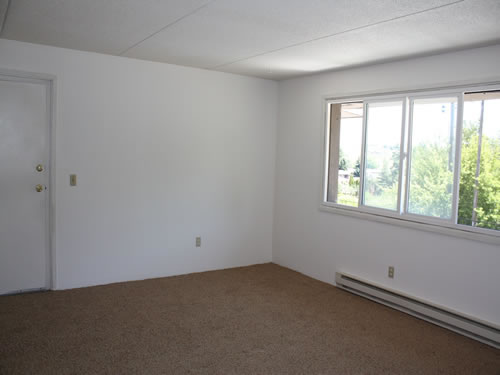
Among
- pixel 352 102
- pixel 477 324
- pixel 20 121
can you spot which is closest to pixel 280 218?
pixel 352 102

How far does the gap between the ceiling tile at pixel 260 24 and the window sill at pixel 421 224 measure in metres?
1.91

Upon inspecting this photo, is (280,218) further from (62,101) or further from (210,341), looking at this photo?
(62,101)

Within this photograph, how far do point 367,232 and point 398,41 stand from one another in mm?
1957

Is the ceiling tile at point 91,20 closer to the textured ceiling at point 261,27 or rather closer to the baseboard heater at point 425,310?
the textured ceiling at point 261,27

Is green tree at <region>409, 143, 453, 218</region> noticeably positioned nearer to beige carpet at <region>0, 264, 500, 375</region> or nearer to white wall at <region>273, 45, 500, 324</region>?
white wall at <region>273, 45, 500, 324</region>

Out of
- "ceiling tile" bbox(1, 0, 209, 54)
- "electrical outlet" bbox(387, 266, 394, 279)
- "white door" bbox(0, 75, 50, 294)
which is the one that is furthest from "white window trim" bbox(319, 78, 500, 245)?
"white door" bbox(0, 75, 50, 294)

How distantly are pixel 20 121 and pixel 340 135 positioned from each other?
3.38 m

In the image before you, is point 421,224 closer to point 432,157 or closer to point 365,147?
point 432,157

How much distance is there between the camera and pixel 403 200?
4043 mm

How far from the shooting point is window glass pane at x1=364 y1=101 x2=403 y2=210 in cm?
411

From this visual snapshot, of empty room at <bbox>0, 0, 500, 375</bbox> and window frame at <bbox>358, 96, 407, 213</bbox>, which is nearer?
empty room at <bbox>0, 0, 500, 375</bbox>

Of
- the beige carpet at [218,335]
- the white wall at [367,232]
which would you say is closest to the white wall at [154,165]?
the white wall at [367,232]

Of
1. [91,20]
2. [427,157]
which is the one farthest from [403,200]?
[91,20]

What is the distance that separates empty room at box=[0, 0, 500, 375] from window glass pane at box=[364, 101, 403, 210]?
21 millimetres
